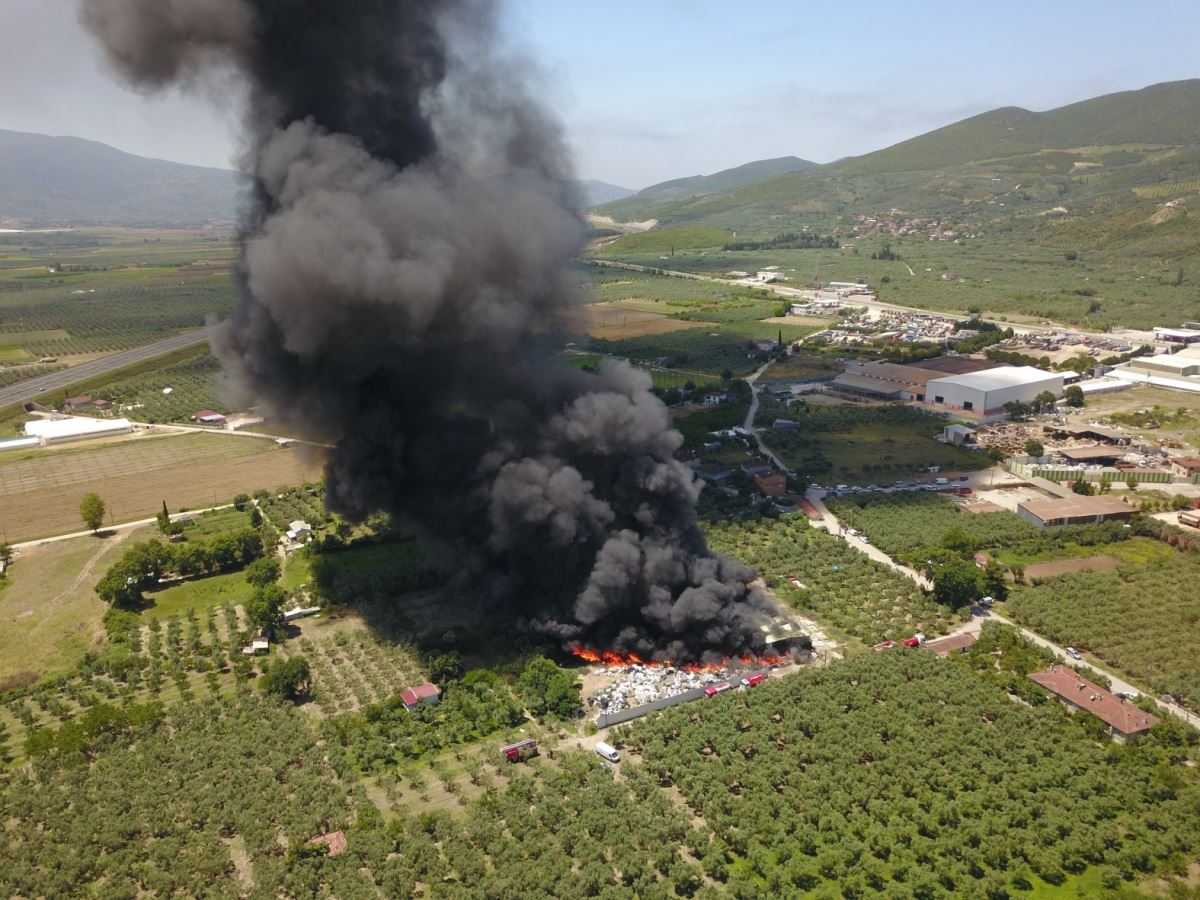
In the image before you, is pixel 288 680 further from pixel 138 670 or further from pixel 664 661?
pixel 664 661

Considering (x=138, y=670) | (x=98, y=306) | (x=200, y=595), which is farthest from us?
(x=98, y=306)

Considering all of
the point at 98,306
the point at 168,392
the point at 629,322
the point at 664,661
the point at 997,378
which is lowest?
the point at 664,661

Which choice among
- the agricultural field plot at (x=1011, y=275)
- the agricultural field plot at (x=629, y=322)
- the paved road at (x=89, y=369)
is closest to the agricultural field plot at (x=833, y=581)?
the paved road at (x=89, y=369)

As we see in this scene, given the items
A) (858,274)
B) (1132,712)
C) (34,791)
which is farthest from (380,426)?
(858,274)

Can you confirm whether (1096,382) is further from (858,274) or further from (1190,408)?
(858,274)

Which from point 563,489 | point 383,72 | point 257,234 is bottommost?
point 563,489

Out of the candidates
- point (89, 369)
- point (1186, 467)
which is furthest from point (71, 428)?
point (1186, 467)

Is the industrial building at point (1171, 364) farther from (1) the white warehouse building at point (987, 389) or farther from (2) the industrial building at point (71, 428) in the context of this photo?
(2) the industrial building at point (71, 428)
